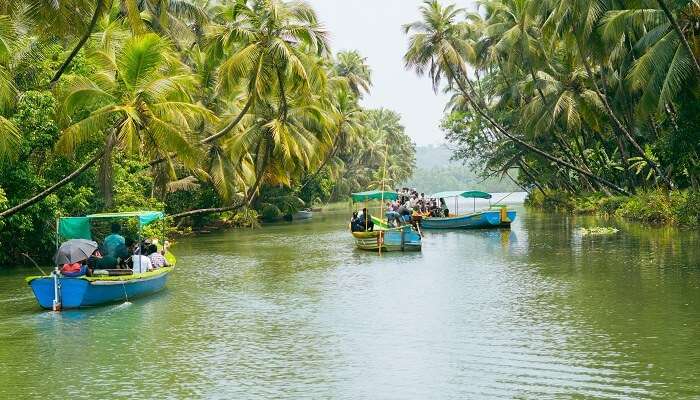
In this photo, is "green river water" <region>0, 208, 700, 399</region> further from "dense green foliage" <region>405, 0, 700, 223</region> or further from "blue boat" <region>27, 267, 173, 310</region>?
"dense green foliage" <region>405, 0, 700, 223</region>

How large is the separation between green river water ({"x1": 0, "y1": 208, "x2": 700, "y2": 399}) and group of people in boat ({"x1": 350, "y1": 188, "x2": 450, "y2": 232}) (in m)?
5.68

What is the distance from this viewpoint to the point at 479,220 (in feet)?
128

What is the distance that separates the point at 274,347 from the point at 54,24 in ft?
39.5

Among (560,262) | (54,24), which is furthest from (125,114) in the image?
(560,262)

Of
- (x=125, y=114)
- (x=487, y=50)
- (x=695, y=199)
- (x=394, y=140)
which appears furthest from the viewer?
(x=394, y=140)

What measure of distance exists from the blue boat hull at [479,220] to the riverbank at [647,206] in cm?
580

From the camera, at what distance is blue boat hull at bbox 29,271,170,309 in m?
16.7

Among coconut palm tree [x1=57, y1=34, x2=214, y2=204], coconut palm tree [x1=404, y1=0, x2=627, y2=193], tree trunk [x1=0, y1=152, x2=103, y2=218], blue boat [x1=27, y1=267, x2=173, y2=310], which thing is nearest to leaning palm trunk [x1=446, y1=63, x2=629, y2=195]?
coconut palm tree [x1=404, y1=0, x2=627, y2=193]

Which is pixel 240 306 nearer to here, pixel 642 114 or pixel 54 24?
pixel 54 24

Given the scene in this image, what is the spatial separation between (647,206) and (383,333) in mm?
25188

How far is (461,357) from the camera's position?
12.0 meters

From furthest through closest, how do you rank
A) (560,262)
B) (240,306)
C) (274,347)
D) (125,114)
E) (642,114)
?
(642,114) < (560,262) < (125,114) < (240,306) < (274,347)

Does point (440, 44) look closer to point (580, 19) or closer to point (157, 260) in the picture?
point (580, 19)

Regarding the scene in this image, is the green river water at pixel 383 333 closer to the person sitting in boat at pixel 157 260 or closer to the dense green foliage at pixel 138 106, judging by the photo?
the person sitting in boat at pixel 157 260
